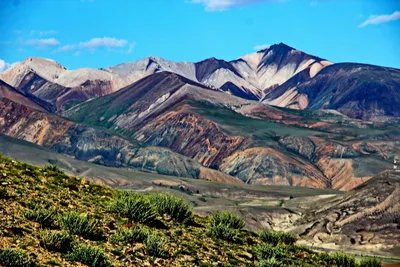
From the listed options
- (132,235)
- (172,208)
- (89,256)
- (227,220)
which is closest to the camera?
(89,256)

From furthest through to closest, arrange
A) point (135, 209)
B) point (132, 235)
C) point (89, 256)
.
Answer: point (135, 209), point (132, 235), point (89, 256)

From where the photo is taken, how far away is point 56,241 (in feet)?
60.7

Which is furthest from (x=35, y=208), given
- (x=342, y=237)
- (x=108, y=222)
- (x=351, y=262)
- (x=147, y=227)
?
(x=342, y=237)

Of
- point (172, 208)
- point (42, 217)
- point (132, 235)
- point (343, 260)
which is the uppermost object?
point (343, 260)

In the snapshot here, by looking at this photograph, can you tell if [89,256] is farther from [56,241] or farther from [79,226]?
[79,226]

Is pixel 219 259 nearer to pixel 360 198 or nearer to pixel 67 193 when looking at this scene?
pixel 67 193

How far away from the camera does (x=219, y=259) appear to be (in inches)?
880

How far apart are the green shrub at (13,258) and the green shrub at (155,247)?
178 inches

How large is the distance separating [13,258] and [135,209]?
25.3ft

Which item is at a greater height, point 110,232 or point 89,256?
A: point 110,232

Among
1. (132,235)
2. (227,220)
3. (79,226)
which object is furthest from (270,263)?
(227,220)

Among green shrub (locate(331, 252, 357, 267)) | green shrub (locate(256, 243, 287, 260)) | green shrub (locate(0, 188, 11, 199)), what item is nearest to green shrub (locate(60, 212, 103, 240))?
green shrub (locate(0, 188, 11, 199))

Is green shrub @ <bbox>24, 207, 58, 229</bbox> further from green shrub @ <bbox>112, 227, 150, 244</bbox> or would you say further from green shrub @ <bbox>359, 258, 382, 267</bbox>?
green shrub @ <bbox>359, 258, 382, 267</bbox>

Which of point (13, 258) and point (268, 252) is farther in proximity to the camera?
point (268, 252)
